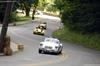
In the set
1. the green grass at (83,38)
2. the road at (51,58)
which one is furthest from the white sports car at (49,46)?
the green grass at (83,38)

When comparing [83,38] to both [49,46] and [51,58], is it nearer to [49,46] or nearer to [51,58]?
[49,46]

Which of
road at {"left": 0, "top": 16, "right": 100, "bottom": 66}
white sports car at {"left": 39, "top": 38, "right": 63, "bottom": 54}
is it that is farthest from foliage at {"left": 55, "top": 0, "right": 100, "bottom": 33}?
white sports car at {"left": 39, "top": 38, "right": 63, "bottom": 54}

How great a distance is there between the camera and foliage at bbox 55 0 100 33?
66925mm

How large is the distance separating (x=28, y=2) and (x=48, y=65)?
260 ft

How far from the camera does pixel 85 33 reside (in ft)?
224

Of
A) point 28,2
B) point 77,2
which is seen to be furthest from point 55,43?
point 28,2

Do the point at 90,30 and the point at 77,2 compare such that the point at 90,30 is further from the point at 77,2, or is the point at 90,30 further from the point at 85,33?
the point at 77,2

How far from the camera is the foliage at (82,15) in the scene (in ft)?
220

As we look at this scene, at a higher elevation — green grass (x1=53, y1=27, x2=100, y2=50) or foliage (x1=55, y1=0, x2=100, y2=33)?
foliage (x1=55, y1=0, x2=100, y2=33)

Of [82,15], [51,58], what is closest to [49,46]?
[51,58]

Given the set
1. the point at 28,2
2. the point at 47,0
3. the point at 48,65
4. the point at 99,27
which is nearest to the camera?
the point at 48,65

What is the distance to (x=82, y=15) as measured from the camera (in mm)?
70500

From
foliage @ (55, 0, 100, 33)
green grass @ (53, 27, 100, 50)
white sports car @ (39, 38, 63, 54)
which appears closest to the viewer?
white sports car @ (39, 38, 63, 54)

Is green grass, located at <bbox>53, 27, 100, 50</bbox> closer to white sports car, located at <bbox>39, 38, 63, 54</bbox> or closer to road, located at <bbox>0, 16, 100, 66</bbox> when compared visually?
road, located at <bbox>0, 16, 100, 66</bbox>
